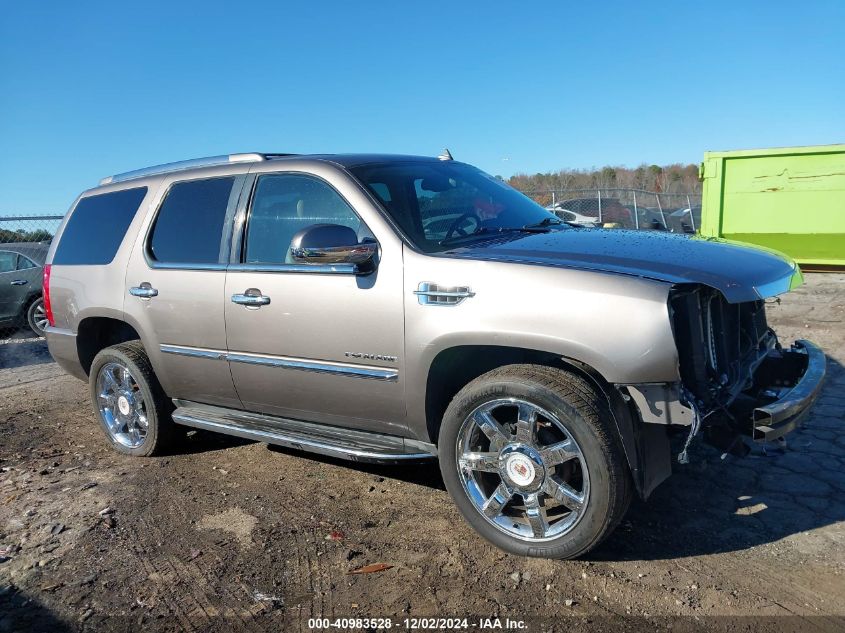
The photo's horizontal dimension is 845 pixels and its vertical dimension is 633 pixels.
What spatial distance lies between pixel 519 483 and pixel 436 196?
1.75 m

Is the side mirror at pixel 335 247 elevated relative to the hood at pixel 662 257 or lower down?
elevated

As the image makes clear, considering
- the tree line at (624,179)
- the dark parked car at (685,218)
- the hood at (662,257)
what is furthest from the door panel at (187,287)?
the tree line at (624,179)

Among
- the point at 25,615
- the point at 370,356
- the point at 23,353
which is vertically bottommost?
the point at 23,353

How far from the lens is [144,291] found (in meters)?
4.44

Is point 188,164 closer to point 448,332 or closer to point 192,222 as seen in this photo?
point 192,222

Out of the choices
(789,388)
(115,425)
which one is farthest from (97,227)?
(789,388)

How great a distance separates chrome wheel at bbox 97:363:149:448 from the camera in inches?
190

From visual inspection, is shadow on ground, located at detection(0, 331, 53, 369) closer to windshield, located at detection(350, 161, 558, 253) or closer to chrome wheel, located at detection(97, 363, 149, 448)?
chrome wheel, located at detection(97, 363, 149, 448)

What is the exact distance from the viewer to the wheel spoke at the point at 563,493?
2.95 metres

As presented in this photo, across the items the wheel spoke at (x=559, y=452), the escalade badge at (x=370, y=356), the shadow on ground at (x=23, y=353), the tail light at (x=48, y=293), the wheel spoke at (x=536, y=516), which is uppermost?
the tail light at (x=48, y=293)

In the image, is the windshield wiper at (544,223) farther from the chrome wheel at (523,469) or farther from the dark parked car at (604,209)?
the dark parked car at (604,209)

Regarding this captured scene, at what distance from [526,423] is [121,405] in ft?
10.8

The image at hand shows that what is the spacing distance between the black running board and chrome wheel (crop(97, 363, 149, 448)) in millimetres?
440

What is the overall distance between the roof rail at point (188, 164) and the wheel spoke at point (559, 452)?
2.49 m
